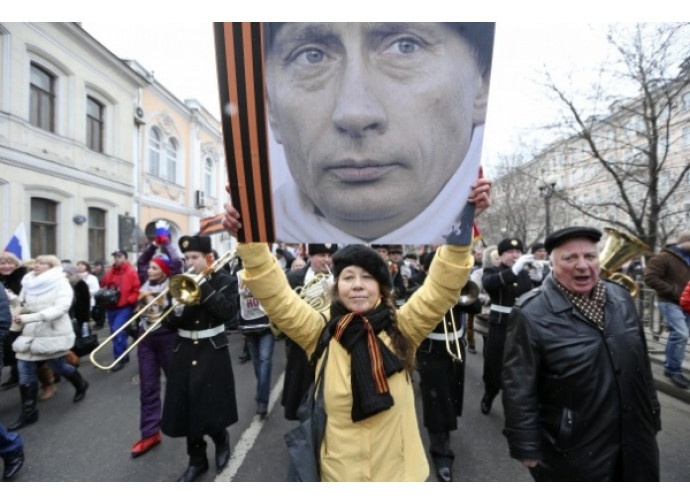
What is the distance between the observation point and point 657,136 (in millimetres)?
8172

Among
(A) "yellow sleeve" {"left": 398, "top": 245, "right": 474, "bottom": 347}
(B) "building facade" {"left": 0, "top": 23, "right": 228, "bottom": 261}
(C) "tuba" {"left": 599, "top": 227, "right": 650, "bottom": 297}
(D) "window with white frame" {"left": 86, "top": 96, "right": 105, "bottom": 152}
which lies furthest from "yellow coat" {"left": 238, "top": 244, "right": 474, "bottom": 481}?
(D) "window with white frame" {"left": 86, "top": 96, "right": 105, "bottom": 152}

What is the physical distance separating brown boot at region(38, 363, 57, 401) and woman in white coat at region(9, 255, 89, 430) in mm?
525

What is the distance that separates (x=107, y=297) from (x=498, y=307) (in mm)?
6042

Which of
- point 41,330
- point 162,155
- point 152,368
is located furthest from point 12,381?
point 162,155

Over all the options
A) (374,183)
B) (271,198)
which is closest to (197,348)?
(271,198)

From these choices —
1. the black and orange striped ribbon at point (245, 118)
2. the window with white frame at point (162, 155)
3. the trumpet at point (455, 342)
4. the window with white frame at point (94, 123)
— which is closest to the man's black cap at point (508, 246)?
the trumpet at point (455, 342)

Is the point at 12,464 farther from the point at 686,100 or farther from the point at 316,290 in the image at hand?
the point at 686,100

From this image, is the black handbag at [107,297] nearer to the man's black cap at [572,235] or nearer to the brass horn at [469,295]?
the brass horn at [469,295]

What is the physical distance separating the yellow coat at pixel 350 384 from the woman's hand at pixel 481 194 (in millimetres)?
323

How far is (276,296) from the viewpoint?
2.04 metres

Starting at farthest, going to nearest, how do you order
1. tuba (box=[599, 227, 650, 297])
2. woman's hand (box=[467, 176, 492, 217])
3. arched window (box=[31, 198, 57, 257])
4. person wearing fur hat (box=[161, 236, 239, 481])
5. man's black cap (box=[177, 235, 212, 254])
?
arched window (box=[31, 198, 57, 257]) → man's black cap (box=[177, 235, 212, 254]) → tuba (box=[599, 227, 650, 297]) → person wearing fur hat (box=[161, 236, 239, 481]) → woman's hand (box=[467, 176, 492, 217])

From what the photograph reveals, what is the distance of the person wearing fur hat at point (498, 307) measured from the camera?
4.38 metres

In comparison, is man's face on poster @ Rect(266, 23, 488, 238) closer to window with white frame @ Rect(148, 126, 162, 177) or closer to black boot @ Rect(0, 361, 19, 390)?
black boot @ Rect(0, 361, 19, 390)

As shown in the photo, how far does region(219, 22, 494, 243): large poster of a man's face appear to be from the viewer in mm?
1617
